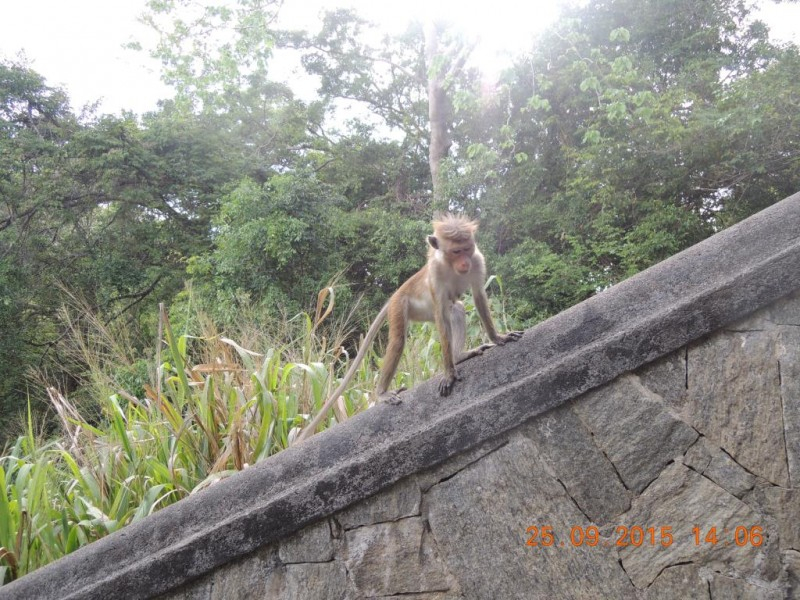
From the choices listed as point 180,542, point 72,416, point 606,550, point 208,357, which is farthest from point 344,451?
point 72,416

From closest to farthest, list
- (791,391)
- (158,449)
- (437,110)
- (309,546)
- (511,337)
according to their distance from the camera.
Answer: (791,391), (309,546), (511,337), (158,449), (437,110)

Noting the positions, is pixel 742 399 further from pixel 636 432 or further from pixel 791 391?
pixel 636 432

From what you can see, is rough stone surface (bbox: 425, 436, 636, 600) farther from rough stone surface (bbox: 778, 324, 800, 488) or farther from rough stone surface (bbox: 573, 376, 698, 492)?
rough stone surface (bbox: 778, 324, 800, 488)

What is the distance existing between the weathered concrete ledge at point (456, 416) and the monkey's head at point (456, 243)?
0.73 m

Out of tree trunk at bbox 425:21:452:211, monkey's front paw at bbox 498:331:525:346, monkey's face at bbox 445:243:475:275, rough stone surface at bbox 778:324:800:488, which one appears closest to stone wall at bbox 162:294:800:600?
rough stone surface at bbox 778:324:800:488

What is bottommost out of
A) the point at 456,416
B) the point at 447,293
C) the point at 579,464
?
the point at 579,464

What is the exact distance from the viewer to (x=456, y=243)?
9.52 feet

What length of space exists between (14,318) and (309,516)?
41.3 ft

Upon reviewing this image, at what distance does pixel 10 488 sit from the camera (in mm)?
3229

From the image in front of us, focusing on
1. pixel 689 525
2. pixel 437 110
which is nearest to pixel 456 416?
pixel 689 525
